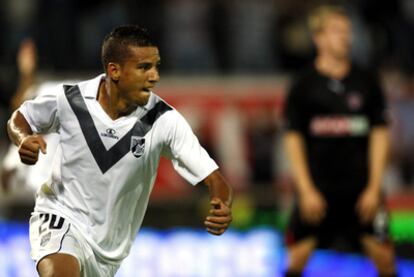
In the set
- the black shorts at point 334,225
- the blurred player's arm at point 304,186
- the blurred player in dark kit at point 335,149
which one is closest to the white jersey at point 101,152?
the blurred player's arm at point 304,186

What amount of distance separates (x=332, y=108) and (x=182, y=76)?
535 centimetres

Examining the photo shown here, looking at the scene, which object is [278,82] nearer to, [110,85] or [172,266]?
[172,266]

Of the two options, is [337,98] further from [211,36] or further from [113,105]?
[211,36]

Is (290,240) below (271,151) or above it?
above

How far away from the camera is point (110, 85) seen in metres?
6.46

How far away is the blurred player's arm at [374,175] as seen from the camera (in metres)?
8.51

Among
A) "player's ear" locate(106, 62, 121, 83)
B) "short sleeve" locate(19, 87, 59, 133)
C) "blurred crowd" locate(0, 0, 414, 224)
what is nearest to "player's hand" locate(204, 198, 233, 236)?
"player's ear" locate(106, 62, 121, 83)

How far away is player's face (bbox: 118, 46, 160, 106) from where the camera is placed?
629 cm

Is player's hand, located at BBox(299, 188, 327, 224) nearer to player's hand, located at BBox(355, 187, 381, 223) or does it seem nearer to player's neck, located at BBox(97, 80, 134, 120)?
player's hand, located at BBox(355, 187, 381, 223)

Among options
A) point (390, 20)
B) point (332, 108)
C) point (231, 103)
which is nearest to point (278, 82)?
point (231, 103)

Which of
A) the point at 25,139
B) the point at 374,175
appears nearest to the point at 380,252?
the point at 374,175

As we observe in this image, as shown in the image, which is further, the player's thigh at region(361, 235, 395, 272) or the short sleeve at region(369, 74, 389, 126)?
the short sleeve at region(369, 74, 389, 126)

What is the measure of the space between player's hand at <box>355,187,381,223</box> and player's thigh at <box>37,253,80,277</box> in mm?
2951

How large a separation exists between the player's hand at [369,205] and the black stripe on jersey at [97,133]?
8.33ft
